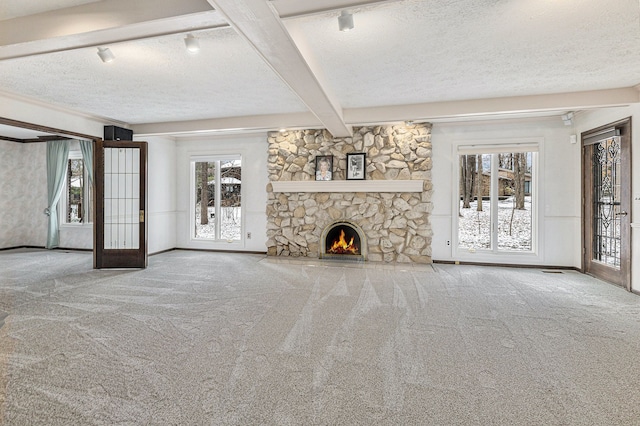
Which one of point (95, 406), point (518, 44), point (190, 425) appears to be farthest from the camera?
point (518, 44)

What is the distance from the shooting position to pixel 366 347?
2.51 meters

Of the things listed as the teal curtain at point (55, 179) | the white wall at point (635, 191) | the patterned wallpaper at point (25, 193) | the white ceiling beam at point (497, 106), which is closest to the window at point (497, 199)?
the white ceiling beam at point (497, 106)

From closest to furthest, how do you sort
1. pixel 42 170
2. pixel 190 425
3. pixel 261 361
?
pixel 190 425 → pixel 261 361 → pixel 42 170

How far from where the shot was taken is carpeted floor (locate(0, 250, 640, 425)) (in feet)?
5.80

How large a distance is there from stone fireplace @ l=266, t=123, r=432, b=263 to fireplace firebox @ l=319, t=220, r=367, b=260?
0.13 ft

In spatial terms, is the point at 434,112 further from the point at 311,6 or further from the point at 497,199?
the point at 311,6

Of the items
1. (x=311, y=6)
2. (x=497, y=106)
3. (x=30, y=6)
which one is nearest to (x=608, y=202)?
(x=497, y=106)

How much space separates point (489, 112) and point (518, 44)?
172 cm

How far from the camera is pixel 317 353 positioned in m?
2.41

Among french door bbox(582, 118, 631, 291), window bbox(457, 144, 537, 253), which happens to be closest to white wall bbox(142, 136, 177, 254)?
window bbox(457, 144, 537, 253)

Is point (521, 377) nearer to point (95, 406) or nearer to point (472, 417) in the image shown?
point (472, 417)

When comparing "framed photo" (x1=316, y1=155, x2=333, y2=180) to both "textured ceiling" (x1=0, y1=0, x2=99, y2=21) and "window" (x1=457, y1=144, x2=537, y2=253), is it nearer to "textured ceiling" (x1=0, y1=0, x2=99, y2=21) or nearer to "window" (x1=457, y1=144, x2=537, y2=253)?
"window" (x1=457, y1=144, x2=537, y2=253)

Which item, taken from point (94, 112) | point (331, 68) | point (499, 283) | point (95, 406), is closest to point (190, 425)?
point (95, 406)

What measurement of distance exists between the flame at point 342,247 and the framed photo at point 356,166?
112 cm
